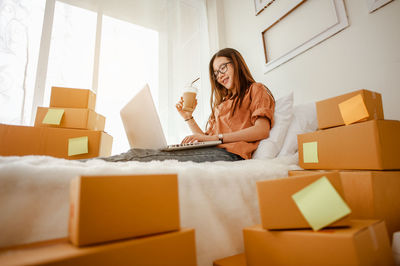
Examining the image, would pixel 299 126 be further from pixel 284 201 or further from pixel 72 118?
pixel 72 118

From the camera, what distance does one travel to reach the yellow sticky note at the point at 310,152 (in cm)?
78

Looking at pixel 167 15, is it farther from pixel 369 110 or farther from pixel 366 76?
pixel 369 110

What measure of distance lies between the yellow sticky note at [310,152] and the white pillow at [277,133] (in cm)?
21

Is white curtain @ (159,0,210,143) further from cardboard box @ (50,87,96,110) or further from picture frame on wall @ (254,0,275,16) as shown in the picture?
cardboard box @ (50,87,96,110)

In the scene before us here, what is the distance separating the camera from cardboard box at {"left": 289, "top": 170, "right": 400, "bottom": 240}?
22.3 inches

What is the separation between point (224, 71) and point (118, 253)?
1225mm

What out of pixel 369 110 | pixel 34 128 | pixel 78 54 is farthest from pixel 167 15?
pixel 369 110

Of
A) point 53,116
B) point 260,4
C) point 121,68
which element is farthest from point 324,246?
point 121,68

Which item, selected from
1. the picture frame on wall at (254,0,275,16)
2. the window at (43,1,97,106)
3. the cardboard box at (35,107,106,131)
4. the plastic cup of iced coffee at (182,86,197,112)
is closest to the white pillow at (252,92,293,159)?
the plastic cup of iced coffee at (182,86,197,112)

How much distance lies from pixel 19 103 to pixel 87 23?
2.83 feet

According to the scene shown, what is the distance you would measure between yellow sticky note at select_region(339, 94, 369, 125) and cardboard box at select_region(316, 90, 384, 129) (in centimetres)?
1

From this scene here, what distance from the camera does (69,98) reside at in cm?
130

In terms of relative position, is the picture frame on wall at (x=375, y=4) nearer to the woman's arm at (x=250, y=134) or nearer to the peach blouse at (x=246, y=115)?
the peach blouse at (x=246, y=115)

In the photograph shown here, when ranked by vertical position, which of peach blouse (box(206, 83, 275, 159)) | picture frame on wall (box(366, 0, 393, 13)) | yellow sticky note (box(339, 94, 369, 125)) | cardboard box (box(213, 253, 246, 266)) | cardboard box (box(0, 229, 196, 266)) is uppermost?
picture frame on wall (box(366, 0, 393, 13))
